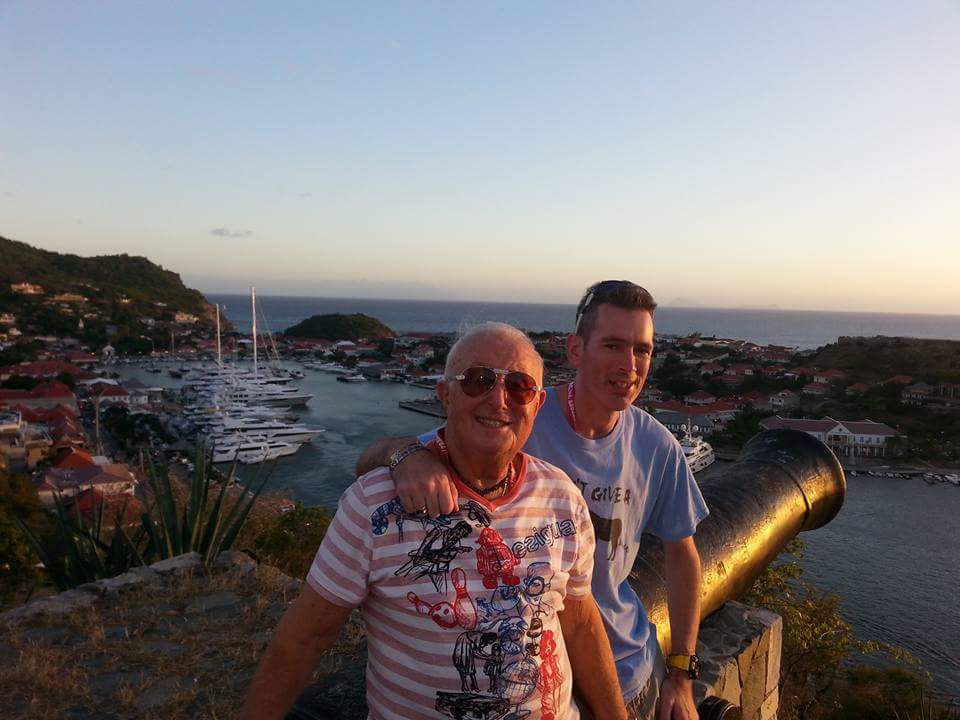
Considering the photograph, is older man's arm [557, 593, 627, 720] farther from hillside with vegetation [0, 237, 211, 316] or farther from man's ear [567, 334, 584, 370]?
hillside with vegetation [0, 237, 211, 316]

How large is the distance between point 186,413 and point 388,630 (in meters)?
32.9

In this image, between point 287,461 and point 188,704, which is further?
point 287,461

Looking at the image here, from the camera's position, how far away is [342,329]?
7681 cm

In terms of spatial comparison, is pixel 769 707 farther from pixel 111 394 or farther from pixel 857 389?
pixel 111 394

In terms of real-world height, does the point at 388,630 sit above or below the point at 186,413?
above

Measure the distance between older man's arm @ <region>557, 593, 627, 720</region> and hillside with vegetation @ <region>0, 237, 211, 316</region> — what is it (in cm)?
7230

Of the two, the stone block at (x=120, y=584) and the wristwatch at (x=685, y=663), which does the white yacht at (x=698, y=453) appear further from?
the wristwatch at (x=685, y=663)

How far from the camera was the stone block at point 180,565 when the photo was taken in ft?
11.8

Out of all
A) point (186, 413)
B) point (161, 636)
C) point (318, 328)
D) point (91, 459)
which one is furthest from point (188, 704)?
point (318, 328)

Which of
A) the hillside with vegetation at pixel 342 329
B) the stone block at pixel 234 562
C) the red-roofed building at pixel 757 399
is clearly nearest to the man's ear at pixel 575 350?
the stone block at pixel 234 562

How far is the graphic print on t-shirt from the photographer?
1.05 meters

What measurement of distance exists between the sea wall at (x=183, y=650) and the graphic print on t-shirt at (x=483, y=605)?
1.98ft

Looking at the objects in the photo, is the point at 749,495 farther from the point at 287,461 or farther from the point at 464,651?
the point at 287,461

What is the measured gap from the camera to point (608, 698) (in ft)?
4.32
